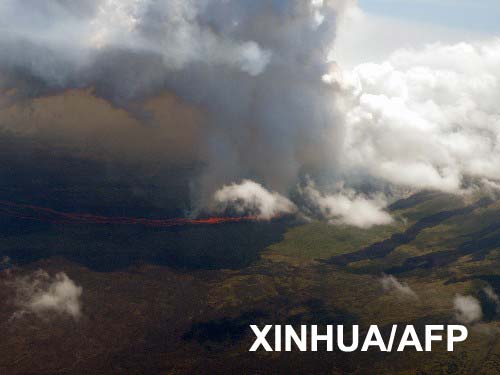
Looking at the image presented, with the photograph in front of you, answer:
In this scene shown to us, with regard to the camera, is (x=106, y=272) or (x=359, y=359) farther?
(x=106, y=272)

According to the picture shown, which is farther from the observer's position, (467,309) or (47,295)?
(467,309)

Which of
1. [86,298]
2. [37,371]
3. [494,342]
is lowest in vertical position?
[37,371]

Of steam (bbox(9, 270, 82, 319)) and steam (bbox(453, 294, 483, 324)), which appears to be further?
steam (bbox(453, 294, 483, 324))

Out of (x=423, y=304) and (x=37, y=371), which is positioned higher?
(x=423, y=304)

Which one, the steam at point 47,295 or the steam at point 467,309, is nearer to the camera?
the steam at point 47,295

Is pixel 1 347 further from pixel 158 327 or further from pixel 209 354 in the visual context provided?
pixel 209 354

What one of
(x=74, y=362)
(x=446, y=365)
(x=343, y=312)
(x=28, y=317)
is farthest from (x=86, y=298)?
(x=446, y=365)

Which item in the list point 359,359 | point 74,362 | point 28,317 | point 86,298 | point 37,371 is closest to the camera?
point 37,371

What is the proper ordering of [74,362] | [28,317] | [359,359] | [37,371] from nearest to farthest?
[37,371] < [74,362] < [359,359] < [28,317]

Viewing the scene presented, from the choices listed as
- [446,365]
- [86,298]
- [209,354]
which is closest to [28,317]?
[86,298]

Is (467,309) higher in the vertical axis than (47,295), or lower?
higher
